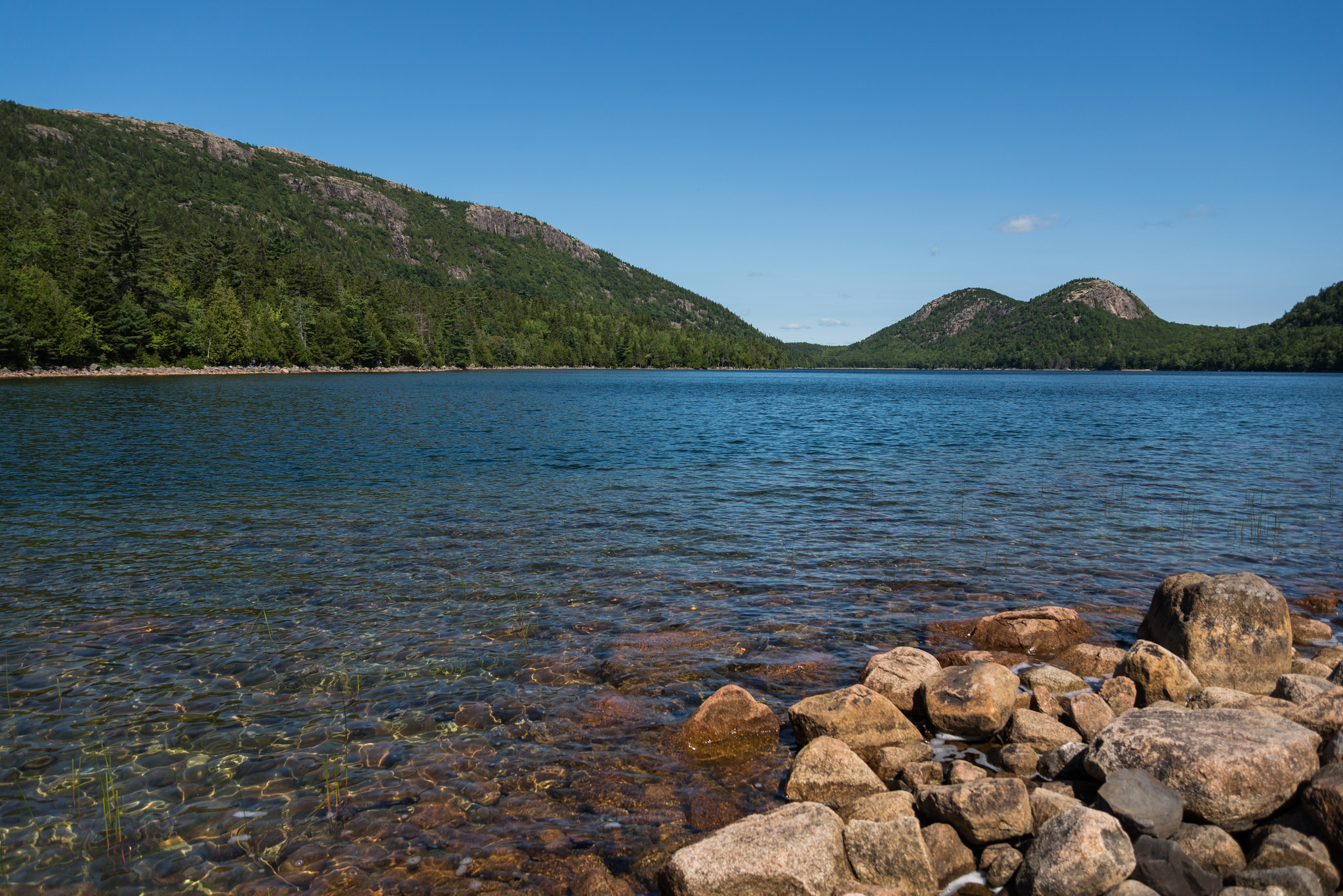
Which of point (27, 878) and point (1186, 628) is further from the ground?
point (1186, 628)

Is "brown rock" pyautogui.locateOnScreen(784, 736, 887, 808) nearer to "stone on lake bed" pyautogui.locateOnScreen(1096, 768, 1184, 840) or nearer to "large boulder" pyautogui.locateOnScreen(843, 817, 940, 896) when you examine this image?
"large boulder" pyautogui.locateOnScreen(843, 817, 940, 896)

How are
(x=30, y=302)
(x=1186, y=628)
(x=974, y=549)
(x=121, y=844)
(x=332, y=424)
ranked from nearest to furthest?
1. (x=121, y=844)
2. (x=1186, y=628)
3. (x=974, y=549)
4. (x=332, y=424)
5. (x=30, y=302)

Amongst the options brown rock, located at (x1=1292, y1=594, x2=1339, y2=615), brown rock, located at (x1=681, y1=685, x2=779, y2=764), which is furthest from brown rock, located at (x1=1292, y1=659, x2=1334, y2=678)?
brown rock, located at (x1=681, y1=685, x2=779, y2=764)

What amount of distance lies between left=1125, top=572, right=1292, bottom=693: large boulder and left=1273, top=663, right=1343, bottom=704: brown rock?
1.02 metres

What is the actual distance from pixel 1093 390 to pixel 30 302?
178732 millimetres

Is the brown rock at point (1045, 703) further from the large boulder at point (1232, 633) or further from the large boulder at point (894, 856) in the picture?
the large boulder at point (894, 856)

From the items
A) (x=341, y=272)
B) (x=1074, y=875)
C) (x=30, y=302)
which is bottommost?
(x=1074, y=875)

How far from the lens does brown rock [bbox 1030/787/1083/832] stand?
667cm

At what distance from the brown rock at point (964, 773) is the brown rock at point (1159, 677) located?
11.3 feet

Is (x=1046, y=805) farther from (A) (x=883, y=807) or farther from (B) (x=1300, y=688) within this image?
(B) (x=1300, y=688)

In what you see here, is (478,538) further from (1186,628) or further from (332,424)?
(332,424)

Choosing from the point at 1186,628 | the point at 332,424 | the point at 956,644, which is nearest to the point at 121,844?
the point at 956,644

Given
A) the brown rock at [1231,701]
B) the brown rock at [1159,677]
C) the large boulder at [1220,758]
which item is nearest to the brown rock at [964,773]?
the large boulder at [1220,758]

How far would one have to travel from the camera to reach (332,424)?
162 ft
